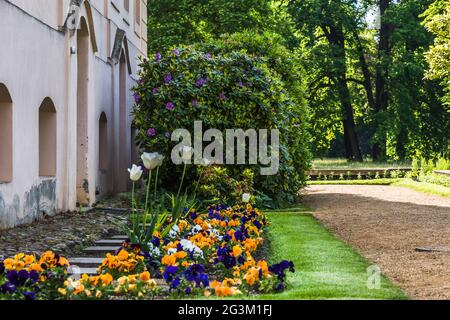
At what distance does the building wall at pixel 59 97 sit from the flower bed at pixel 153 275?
3219 mm

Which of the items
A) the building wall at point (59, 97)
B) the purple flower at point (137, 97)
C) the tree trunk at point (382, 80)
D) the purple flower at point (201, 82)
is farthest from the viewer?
the tree trunk at point (382, 80)

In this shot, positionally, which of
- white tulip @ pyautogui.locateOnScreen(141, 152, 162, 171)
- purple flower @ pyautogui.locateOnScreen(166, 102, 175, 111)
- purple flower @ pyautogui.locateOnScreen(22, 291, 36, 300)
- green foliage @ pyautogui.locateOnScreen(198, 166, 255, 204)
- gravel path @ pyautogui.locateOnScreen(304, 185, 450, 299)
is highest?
purple flower @ pyautogui.locateOnScreen(166, 102, 175, 111)

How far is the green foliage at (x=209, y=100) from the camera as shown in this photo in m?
14.4

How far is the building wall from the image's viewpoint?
10.1m

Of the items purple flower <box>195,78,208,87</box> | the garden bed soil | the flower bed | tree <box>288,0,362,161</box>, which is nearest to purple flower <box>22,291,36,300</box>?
the flower bed

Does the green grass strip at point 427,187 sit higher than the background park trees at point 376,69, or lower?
lower

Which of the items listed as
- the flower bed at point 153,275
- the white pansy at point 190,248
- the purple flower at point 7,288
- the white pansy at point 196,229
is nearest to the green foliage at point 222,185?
the white pansy at point 196,229

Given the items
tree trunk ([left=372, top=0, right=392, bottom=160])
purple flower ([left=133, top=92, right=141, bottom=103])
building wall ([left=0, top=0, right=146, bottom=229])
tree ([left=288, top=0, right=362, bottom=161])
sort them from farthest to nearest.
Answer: tree trunk ([left=372, top=0, right=392, bottom=160]) < tree ([left=288, top=0, right=362, bottom=161]) < purple flower ([left=133, top=92, right=141, bottom=103]) < building wall ([left=0, top=0, right=146, bottom=229])

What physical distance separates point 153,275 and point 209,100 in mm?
8220

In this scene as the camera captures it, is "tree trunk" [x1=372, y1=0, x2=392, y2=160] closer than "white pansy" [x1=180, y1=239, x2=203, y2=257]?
No

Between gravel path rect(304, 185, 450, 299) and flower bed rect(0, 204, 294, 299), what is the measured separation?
3.89ft

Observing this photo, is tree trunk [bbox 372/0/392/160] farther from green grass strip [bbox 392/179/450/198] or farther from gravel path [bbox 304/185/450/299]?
gravel path [bbox 304/185/450/299]

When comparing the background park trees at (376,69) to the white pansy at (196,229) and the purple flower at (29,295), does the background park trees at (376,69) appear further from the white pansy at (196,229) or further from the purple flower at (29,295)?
the purple flower at (29,295)
